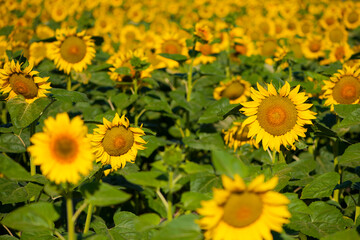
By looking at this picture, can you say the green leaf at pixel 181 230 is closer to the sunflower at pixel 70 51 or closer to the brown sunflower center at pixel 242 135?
the brown sunflower center at pixel 242 135

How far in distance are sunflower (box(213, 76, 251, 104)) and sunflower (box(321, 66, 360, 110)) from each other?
102 cm

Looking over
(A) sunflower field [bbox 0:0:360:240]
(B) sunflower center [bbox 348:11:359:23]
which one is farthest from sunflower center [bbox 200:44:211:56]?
(B) sunflower center [bbox 348:11:359:23]

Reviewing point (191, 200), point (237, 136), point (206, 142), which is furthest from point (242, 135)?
point (191, 200)

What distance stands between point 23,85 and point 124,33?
14.2ft

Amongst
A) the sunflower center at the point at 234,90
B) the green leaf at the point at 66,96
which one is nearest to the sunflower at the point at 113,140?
the green leaf at the point at 66,96

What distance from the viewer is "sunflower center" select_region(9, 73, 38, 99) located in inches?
95.5

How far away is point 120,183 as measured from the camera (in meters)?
2.73

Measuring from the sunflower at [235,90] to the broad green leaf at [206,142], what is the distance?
2.03 feet

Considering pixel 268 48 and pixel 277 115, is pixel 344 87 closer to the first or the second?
pixel 277 115

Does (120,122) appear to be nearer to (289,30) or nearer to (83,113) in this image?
(83,113)

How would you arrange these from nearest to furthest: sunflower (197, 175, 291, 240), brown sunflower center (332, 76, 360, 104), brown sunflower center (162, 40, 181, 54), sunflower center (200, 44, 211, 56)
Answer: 1. sunflower (197, 175, 291, 240)
2. brown sunflower center (332, 76, 360, 104)
3. brown sunflower center (162, 40, 181, 54)
4. sunflower center (200, 44, 211, 56)

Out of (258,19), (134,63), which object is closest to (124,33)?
(258,19)

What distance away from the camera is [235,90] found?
3967 mm

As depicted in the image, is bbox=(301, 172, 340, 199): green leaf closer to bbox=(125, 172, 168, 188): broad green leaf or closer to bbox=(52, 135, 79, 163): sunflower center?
bbox=(125, 172, 168, 188): broad green leaf
